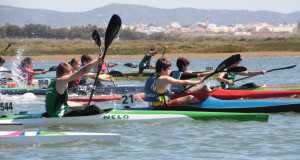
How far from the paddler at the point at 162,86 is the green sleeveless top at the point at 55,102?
1712 mm

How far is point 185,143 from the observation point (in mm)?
8516

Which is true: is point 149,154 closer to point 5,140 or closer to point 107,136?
point 107,136

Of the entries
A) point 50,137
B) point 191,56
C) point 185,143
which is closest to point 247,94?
point 185,143

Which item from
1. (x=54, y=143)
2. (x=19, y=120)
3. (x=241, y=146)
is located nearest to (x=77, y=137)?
(x=54, y=143)

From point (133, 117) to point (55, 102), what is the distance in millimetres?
1585

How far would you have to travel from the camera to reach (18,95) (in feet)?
52.8

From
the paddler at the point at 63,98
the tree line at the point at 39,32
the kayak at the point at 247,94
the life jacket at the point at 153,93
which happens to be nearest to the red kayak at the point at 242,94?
the kayak at the point at 247,94

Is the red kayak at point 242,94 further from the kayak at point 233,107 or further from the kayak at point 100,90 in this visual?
the kayak at point 233,107

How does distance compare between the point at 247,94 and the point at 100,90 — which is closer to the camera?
the point at 247,94

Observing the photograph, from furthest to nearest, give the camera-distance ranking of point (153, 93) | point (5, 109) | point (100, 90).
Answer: point (100, 90), point (153, 93), point (5, 109)

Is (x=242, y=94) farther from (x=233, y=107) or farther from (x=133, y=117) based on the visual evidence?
(x=133, y=117)

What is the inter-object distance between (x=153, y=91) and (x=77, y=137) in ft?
7.76

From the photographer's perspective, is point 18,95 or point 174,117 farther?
point 18,95

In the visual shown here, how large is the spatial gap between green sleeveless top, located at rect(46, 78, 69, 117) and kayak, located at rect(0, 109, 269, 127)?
113 millimetres
